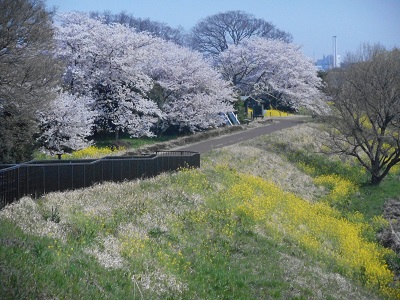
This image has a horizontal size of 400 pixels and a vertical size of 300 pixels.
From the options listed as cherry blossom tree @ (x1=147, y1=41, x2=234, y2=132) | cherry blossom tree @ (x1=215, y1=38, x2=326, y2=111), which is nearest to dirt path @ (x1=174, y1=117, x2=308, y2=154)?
cherry blossom tree @ (x1=147, y1=41, x2=234, y2=132)

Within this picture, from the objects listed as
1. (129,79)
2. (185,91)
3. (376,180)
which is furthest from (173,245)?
(185,91)

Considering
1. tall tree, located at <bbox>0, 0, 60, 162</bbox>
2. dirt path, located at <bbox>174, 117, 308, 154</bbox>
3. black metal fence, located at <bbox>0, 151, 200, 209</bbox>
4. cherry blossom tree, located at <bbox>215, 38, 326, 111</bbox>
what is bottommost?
black metal fence, located at <bbox>0, 151, 200, 209</bbox>

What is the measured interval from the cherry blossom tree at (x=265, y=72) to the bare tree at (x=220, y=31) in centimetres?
1370

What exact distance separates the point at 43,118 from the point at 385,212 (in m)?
16.2

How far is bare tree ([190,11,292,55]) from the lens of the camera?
2606 inches

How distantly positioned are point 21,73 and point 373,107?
19.6 meters

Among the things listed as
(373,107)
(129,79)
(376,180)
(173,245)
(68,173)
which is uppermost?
(129,79)

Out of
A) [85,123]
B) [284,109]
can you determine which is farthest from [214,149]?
[284,109]

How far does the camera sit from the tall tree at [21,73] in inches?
637

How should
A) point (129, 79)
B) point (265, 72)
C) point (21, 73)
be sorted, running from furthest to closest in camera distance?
point (265, 72), point (129, 79), point (21, 73)

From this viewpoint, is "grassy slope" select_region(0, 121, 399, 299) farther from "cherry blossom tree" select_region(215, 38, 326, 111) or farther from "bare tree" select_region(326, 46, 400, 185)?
"cherry blossom tree" select_region(215, 38, 326, 111)

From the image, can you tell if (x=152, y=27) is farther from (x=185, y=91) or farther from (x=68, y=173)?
(x=68, y=173)

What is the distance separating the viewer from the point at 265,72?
51312 millimetres

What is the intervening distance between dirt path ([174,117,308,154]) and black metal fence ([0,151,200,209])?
26.7 feet
